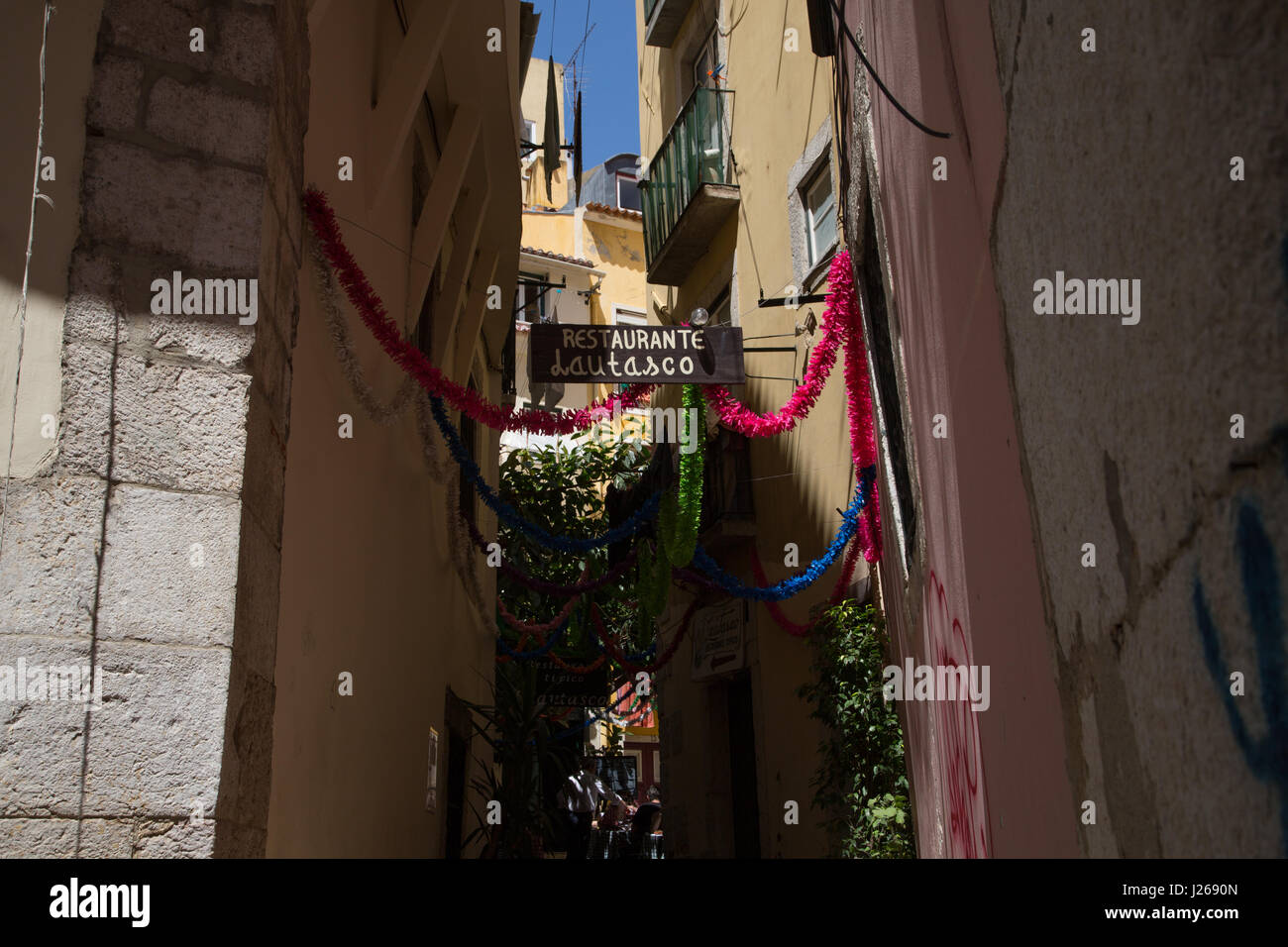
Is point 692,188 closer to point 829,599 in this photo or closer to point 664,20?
point 664,20

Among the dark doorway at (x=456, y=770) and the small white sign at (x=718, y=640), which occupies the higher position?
the small white sign at (x=718, y=640)

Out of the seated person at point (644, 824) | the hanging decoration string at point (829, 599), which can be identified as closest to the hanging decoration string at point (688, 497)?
the hanging decoration string at point (829, 599)

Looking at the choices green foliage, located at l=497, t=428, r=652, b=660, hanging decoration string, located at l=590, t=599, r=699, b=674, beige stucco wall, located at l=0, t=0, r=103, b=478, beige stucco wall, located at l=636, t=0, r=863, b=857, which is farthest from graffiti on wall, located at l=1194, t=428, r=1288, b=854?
green foliage, located at l=497, t=428, r=652, b=660

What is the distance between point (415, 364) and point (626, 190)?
27.2m

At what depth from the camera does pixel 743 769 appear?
12.8m

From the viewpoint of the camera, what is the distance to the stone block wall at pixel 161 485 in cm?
281

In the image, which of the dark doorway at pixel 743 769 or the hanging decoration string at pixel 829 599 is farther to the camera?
the dark doorway at pixel 743 769

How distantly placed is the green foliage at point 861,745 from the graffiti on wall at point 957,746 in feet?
10.9

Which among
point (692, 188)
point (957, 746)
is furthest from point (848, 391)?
point (692, 188)

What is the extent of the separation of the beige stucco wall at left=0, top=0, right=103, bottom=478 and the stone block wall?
40 millimetres

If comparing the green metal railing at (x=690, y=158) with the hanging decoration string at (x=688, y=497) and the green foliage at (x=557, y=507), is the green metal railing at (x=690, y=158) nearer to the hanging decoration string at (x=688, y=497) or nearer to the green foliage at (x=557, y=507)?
the green foliage at (x=557, y=507)

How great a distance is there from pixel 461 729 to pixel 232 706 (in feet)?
25.7

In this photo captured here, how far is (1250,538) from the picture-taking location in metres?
0.86

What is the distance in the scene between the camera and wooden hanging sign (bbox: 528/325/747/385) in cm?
680
